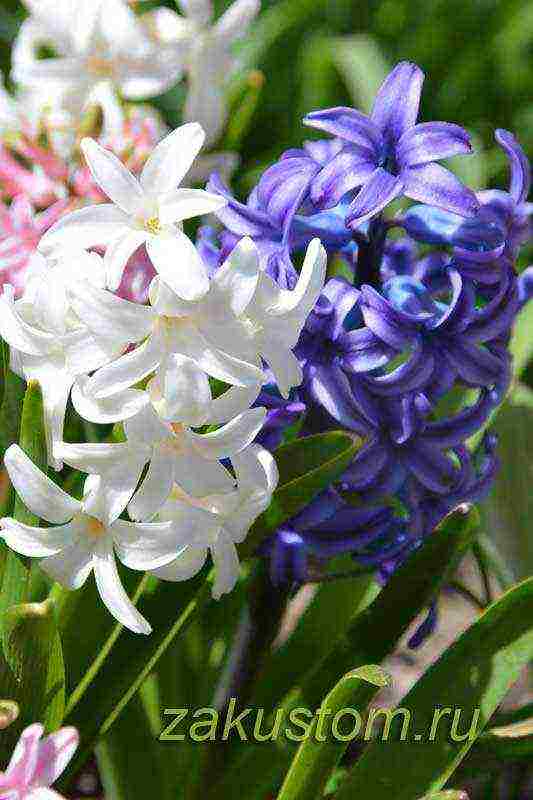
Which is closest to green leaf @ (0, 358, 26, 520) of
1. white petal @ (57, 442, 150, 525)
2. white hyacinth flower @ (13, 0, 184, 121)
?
white petal @ (57, 442, 150, 525)

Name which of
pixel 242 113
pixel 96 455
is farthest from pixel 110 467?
pixel 242 113

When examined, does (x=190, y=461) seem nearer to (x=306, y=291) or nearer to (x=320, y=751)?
(x=306, y=291)

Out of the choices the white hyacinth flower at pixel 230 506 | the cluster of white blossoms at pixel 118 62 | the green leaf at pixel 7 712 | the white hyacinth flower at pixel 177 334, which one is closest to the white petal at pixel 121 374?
the white hyacinth flower at pixel 177 334

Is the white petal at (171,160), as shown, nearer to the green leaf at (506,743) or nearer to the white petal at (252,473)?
the white petal at (252,473)

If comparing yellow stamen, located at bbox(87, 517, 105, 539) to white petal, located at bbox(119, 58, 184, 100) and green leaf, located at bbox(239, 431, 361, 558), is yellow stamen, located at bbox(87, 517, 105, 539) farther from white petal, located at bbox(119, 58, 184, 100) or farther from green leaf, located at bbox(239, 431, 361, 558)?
white petal, located at bbox(119, 58, 184, 100)

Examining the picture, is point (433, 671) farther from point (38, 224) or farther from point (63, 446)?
point (38, 224)

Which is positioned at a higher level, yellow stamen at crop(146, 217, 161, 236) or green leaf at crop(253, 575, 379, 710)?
yellow stamen at crop(146, 217, 161, 236)
